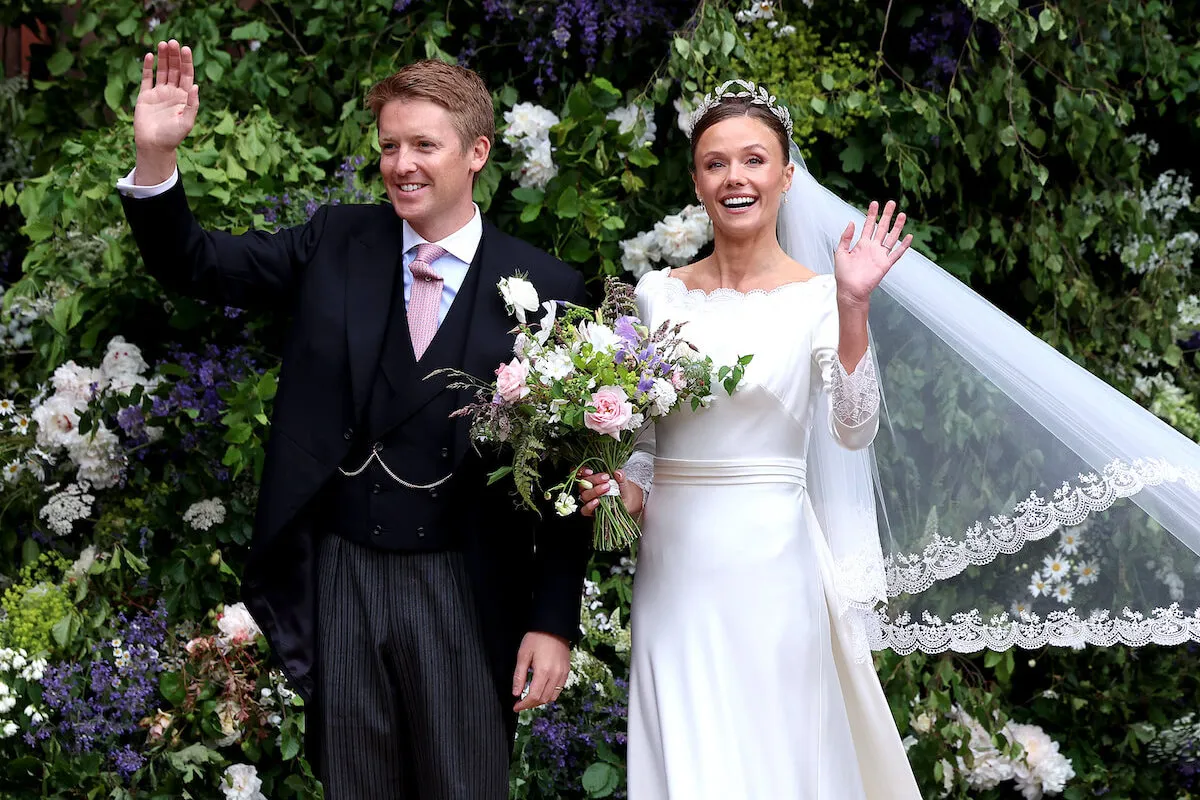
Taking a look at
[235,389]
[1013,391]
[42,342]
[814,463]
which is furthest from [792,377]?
[42,342]

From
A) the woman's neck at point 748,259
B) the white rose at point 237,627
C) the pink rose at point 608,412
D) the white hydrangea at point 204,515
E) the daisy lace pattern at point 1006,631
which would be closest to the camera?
the pink rose at point 608,412

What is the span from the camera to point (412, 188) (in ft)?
9.79

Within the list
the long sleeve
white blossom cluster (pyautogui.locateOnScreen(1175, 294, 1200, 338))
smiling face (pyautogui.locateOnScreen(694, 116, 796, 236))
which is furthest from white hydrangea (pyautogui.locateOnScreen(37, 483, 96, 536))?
white blossom cluster (pyautogui.locateOnScreen(1175, 294, 1200, 338))

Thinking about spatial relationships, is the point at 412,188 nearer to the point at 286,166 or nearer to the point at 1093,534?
the point at 286,166

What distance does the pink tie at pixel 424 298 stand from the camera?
2.98 metres

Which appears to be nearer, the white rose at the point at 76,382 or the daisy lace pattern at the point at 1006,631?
the daisy lace pattern at the point at 1006,631

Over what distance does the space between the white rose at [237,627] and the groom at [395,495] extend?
3.53 ft

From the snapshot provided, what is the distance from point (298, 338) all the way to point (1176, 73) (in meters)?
3.48

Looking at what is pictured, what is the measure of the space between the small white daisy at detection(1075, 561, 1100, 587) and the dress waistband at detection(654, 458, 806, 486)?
2.69 feet

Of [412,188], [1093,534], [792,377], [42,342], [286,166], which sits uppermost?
[286,166]

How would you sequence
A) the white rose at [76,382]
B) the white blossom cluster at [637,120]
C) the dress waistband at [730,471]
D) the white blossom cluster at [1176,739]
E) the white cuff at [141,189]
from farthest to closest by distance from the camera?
the white blossom cluster at [1176,739]
the white blossom cluster at [637,120]
the white rose at [76,382]
the dress waistband at [730,471]
the white cuff at [141,189]

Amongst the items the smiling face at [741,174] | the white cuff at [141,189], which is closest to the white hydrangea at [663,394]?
the smiling face at [741,174]

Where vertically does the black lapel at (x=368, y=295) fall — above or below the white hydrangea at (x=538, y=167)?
below

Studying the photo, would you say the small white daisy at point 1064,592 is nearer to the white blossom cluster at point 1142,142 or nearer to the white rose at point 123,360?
the white blossom cluster at point 1142,142
